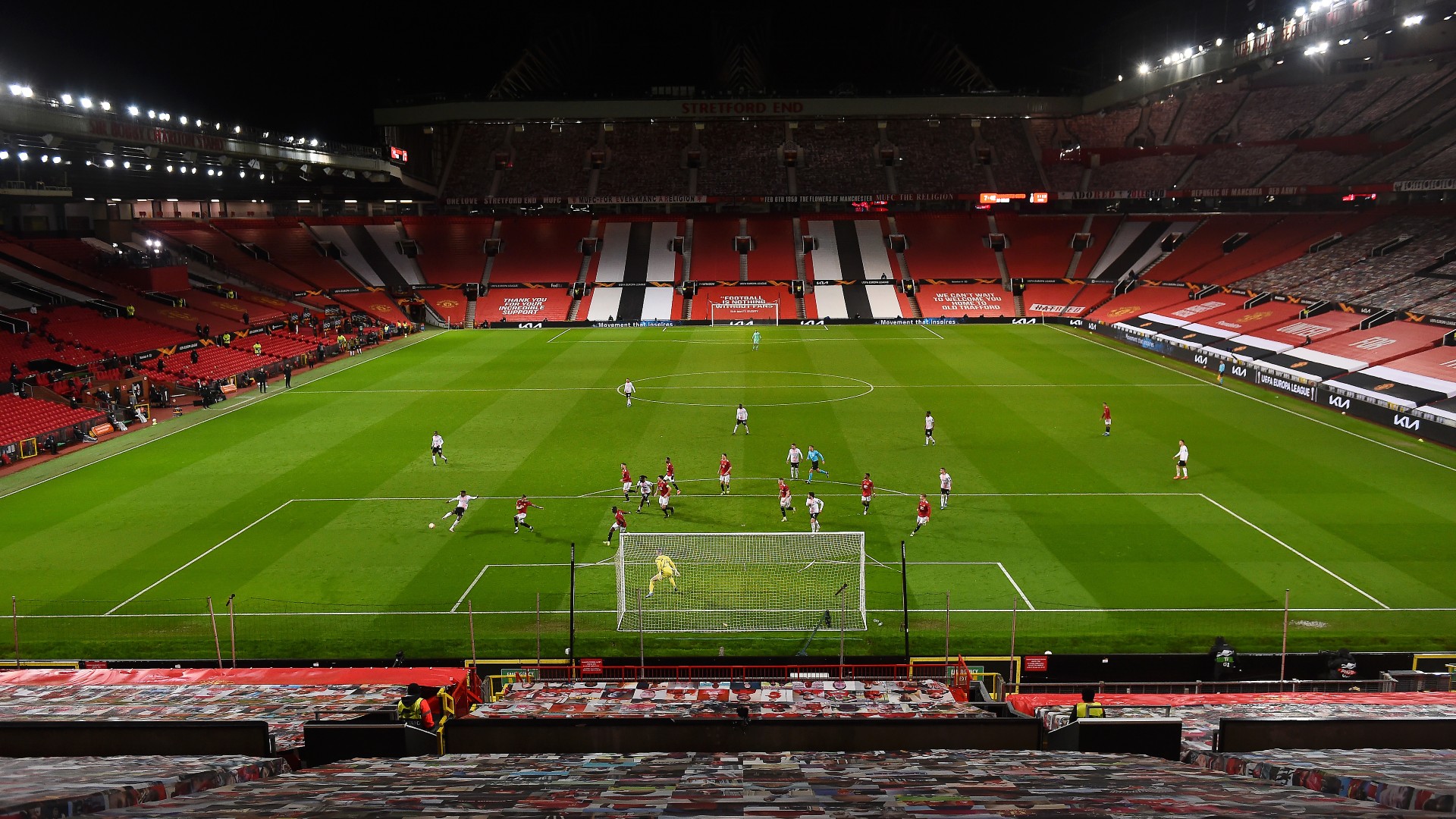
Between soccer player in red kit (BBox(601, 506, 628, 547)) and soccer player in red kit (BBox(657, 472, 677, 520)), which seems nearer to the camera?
soccer player in red kit (BBox(601, 506, 628, 547))

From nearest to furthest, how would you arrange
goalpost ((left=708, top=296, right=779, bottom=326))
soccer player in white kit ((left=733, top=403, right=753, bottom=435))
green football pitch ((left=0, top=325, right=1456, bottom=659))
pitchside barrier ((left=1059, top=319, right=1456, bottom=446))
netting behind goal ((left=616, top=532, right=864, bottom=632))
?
1. green football pitch ((left=0, top=325, right=1456, bottom=659))
2. netting behind goal ((left=616, top=532, right=864, bottom=632))
3. pitchside barrier ((left=1059, top=319, right=1456, bottom=446))
4. soccer player in white kit ((left=733, top=403, right=753, bottom=435))
5. goalpost ((left=708, top=296, right=779, bottom=326))

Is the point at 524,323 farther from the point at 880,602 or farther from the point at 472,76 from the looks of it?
the point at 880,602

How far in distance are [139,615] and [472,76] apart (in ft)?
259

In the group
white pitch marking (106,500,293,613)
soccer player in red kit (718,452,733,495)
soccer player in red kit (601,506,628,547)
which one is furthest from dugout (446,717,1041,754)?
soccer player in red kit (718,452,733,495)

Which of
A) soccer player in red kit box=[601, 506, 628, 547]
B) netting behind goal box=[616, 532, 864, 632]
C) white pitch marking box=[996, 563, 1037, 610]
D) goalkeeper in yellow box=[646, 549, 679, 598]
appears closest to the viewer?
netting behind goal box=[616, 532, 864, 632]

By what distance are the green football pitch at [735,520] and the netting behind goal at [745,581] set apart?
0.24m

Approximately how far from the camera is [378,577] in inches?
810

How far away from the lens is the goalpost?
68750 mm

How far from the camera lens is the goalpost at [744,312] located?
6875cm

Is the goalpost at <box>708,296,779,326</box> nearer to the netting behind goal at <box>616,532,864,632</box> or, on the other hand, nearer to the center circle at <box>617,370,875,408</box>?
the center circle at <box>617,370,875,408</box>

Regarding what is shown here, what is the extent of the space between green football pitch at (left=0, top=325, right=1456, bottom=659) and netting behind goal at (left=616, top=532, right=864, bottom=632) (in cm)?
24

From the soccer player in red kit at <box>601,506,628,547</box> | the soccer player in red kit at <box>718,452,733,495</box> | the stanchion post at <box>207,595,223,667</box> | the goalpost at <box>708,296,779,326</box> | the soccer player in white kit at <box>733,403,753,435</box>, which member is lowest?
the stanchion post at <box>207,595,223,667</box>

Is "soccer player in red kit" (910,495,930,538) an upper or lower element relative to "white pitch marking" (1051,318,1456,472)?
lower

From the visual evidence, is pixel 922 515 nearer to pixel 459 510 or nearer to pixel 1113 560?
pixel 1113 560
